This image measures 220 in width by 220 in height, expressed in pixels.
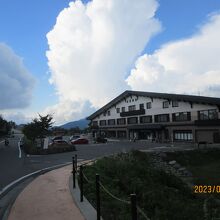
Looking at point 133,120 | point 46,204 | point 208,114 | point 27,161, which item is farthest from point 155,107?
point 46,204

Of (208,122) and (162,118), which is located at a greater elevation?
(162,118)

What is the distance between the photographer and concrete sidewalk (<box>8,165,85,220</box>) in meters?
8.75

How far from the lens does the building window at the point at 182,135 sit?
5141 centimetres

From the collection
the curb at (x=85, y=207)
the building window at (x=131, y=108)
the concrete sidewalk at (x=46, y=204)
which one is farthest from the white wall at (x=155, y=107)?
the curb at (x=85, y=207)

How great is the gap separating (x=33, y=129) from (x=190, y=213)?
1593 inches

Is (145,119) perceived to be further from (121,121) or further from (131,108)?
(121,121)

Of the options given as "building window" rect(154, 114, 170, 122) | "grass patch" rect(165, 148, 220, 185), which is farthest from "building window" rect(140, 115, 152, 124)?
"grass patch" rect(165, 148, 220, 185)

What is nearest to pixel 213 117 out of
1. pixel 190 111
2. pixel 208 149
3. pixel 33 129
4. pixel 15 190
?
pixel 190 111

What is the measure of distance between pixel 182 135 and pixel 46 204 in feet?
149

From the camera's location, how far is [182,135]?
53281 millimetres

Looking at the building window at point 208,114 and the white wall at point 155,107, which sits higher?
the white wall at point 155,107

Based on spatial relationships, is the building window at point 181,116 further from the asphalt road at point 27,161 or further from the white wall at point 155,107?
the asphalt road at point 27,161

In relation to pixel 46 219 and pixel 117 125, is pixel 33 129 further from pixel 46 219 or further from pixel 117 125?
pixel 46 219

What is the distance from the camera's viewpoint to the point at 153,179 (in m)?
18.4
